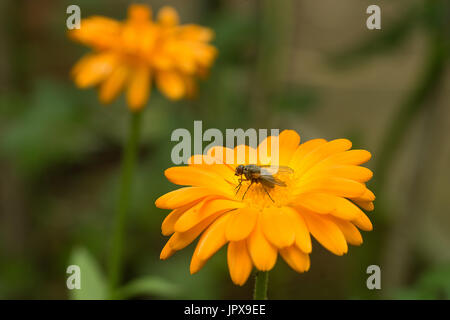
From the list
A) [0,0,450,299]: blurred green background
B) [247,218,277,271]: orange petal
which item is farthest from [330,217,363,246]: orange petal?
[0,0,450,299]: blurred green background

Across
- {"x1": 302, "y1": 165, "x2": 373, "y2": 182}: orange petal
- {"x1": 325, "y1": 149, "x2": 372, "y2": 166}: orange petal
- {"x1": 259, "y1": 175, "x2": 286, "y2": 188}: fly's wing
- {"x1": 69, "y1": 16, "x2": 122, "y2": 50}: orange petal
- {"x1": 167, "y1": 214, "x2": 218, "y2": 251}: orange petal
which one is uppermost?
{"x1": 69, "y1": 16, "x2": 122, "y2": 50}: orange petal

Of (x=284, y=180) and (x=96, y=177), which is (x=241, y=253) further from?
(x=96, y=177)

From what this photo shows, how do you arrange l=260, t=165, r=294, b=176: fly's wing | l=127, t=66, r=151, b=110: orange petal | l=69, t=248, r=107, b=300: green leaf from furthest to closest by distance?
l=127, t=66, r=151, b=110: orange petal < l=69, t=248, r=107, b=300: green leaf < l=260, t=165, r=294, b=176: fly's wing

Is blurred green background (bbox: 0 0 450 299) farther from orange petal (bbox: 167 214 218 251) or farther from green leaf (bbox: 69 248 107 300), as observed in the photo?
orange petal (bbox: 167 214 218 251)

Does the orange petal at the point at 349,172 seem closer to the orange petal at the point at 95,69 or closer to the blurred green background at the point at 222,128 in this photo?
the blurred green background at the point at 222,128

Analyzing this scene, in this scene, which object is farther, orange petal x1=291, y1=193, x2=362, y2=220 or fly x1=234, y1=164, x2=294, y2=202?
fly x1=234, y1=164, x2=294, y2=202

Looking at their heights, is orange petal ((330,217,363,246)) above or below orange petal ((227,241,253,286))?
above

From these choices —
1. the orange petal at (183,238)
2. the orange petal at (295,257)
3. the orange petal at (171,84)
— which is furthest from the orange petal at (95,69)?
the orange petal at (295,257)

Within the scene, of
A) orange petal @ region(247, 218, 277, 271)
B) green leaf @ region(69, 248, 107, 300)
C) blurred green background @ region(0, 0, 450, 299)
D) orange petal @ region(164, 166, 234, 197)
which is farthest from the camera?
blurred green background @ region(0, 0, 450, 299)
